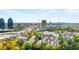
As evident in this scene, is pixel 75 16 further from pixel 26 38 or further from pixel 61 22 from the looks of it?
pixel 26 38

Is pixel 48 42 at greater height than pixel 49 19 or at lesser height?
lesser

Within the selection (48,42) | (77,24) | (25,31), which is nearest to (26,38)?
(25,31)

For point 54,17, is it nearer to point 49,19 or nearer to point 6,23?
point 49,19
